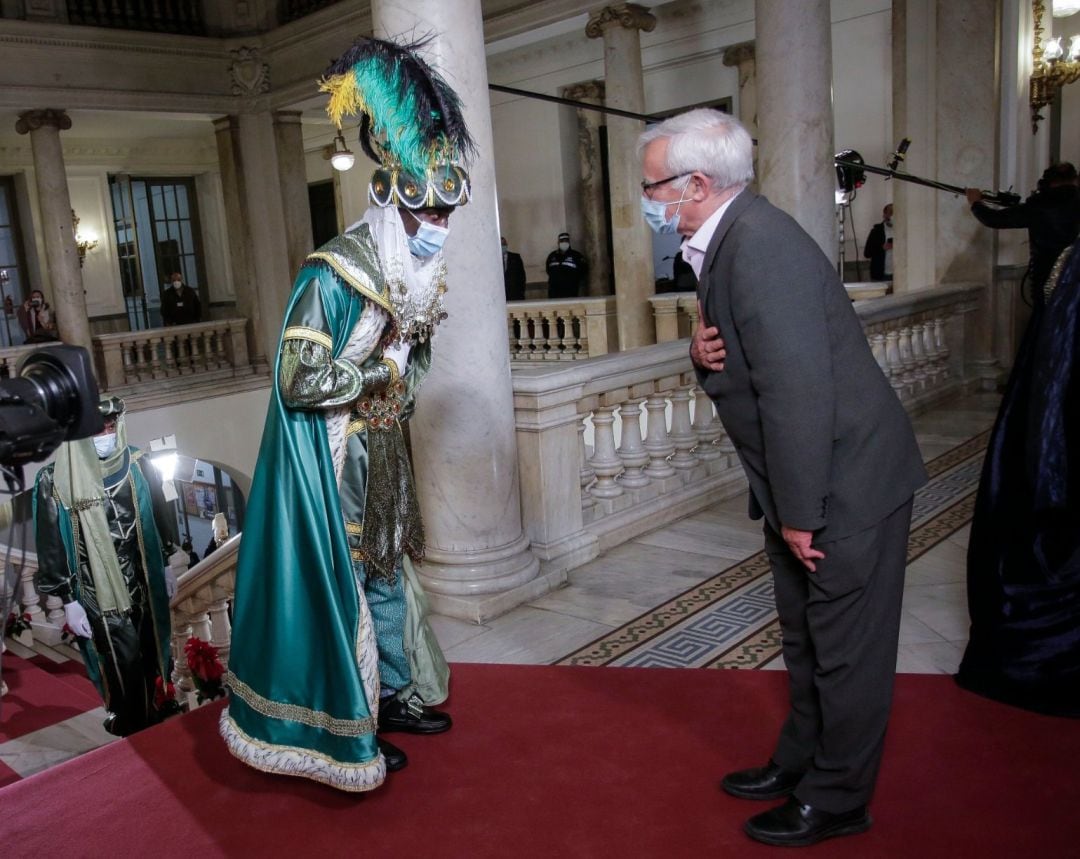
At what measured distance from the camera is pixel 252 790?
9.31 ft

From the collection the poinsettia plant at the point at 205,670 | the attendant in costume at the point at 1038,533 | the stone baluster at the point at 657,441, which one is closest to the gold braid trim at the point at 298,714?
the poinsettia plant at the point at 205,670

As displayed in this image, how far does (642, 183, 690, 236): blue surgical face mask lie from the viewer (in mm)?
2254

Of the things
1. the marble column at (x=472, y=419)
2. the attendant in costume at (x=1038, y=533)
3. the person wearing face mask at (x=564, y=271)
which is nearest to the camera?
the attendant in costume at (x=1038, y=533)

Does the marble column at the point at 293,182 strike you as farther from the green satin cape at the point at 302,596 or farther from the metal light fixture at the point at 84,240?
the green satin cape at the point at 302,596

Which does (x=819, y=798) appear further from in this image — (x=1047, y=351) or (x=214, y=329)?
(x=214, y=329)

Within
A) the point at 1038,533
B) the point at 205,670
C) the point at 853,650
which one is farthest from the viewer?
the point at 205,670

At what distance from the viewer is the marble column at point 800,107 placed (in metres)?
6.04

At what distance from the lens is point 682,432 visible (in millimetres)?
5660

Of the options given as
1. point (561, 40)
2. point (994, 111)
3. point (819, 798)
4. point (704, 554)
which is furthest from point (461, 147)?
point (561, 40)

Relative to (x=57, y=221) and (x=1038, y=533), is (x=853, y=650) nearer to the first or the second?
(x=1038, y=533)

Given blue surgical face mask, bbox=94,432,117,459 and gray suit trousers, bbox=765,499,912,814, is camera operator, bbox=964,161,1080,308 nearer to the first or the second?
gray suit trousers, bbox=765,499,912,814

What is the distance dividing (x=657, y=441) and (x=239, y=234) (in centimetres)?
1002

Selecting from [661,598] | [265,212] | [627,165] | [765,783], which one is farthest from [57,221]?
[765,783]

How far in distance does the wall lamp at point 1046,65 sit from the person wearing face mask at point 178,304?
12.1m
